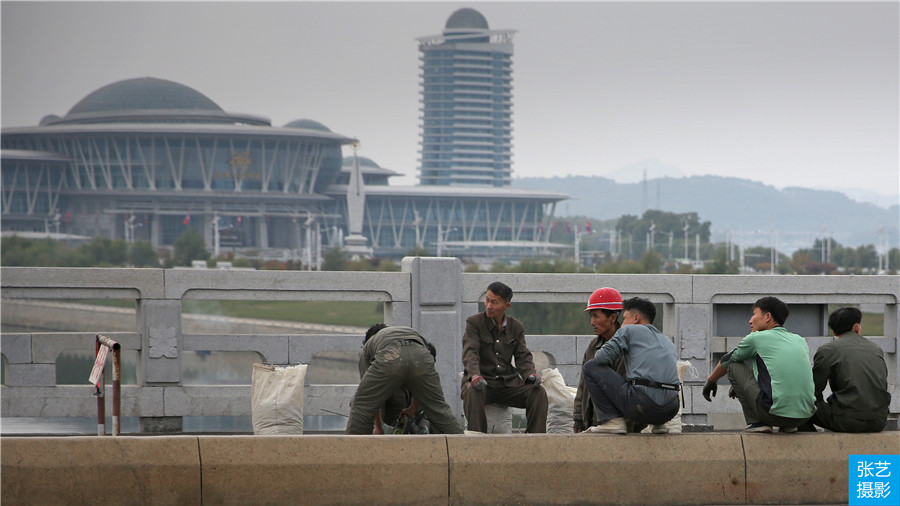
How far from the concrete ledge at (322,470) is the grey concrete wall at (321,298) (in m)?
2.81

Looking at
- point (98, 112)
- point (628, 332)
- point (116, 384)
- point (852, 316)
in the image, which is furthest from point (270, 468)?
point (98, 112)

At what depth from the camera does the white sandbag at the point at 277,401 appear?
8.52 metres

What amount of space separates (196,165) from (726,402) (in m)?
156

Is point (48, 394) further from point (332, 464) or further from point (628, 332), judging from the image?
point (628, 332)

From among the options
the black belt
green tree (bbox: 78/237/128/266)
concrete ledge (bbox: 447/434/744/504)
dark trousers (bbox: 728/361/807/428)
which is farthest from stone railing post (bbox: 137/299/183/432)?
green tree (bbox: 78/237/128/266)

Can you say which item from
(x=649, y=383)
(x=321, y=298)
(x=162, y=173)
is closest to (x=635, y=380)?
(x=649, y=383)

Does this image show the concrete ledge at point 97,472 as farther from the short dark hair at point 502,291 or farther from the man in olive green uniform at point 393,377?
the short dark hair at point 502,291

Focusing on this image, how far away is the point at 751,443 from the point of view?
24.6 feet

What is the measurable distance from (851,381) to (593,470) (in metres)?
1.94

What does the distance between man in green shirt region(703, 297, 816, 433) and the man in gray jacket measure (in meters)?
0.33

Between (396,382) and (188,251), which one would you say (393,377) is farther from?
(188,251)

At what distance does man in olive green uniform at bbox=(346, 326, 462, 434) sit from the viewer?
7.59 metres

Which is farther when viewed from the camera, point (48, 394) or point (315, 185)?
point (315, 185)

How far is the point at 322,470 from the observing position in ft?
23.4
